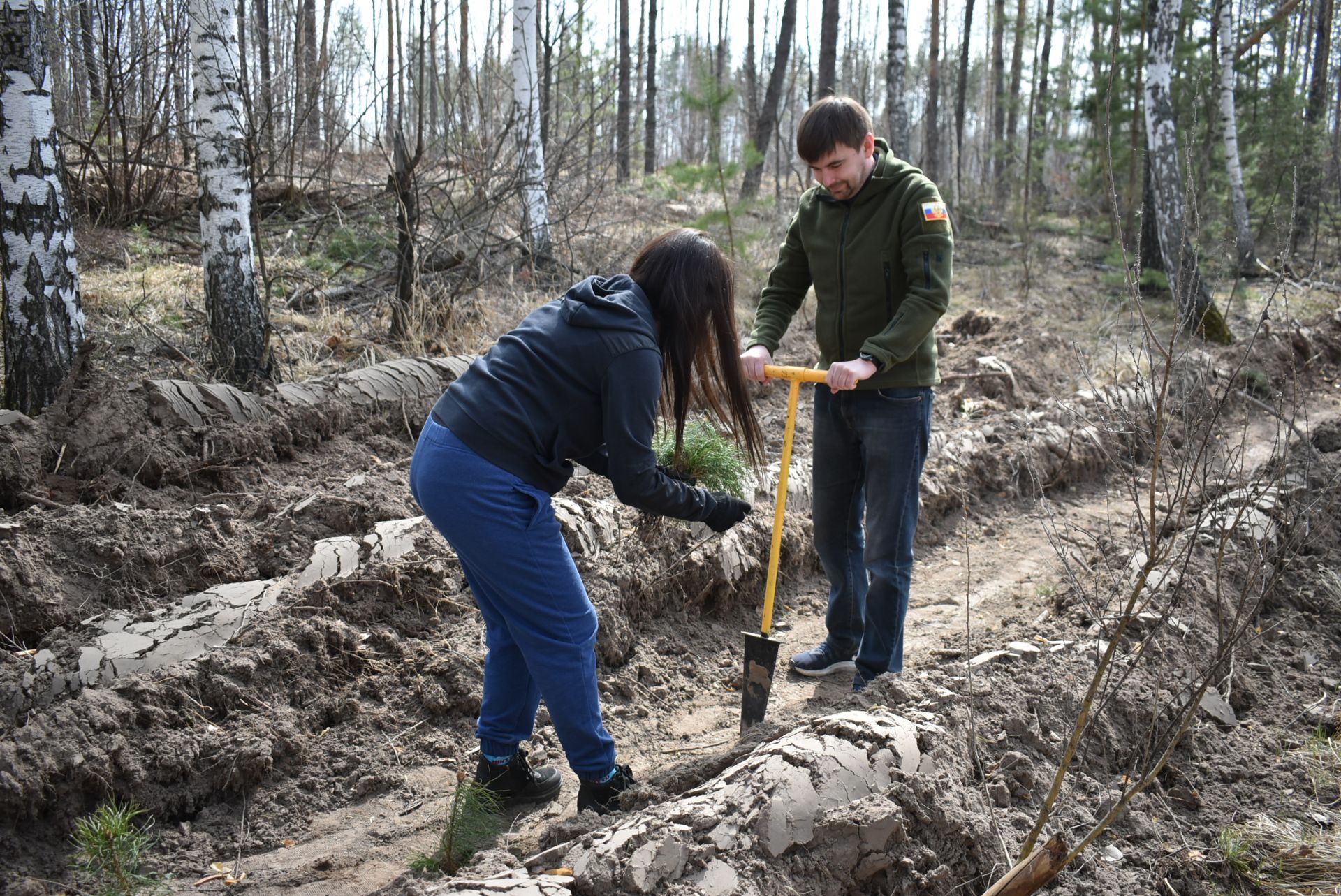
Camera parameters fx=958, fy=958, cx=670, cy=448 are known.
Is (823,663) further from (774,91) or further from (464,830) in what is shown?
(774,91)

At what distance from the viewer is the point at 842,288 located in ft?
11.2

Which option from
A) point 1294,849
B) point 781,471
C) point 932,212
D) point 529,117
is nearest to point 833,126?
point 932,212

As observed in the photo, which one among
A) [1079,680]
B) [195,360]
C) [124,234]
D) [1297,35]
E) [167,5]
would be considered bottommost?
[1079,680]

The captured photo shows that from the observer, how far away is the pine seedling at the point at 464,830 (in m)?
2.62

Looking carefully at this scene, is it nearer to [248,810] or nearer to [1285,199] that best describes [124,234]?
[248,810]

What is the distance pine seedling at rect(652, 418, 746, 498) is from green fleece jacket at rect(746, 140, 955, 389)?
4.37 feet

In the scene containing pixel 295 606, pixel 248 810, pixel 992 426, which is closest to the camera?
pixel 248 810

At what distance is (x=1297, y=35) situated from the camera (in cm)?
2577

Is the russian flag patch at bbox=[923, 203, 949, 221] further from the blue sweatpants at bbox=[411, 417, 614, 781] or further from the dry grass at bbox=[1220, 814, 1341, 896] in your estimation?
the dry grass at bbox=[1220, 814, 1341, 896]

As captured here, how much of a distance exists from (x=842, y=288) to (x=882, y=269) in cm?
17

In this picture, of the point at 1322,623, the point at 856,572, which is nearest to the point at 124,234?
the point at 856,572

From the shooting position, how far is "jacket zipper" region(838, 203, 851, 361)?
11.0ft

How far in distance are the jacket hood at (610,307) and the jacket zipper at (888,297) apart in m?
1.10

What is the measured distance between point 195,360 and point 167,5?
3.96 metres
